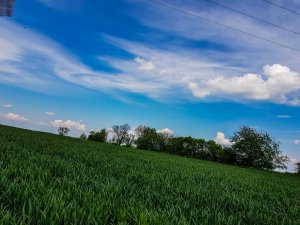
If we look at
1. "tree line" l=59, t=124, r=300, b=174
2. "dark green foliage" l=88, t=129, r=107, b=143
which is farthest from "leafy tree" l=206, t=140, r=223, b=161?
"dark green foliage" l=88, t=129, r=107, b=143

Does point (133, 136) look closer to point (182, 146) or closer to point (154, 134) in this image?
point (154, 134)

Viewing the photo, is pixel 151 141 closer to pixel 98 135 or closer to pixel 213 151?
pixel 213 151

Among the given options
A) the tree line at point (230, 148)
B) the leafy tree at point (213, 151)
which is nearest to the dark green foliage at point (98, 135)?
the tree line at point (230, 148)

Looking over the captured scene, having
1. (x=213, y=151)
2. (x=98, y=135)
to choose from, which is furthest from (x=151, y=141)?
(x=98, y=135)

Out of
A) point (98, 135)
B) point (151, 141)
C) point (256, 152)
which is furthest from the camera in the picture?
point (98, 135)

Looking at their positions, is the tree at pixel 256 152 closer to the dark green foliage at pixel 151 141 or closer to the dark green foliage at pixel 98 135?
the dark green foliage at pixel 151 141

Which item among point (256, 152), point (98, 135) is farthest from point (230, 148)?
point (98, 135)

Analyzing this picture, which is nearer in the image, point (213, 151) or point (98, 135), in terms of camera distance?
point (213, 151)

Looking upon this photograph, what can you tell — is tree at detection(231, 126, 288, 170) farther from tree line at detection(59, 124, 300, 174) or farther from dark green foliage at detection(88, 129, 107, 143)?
dark green foliage at detection(88, 129, 107, 143)

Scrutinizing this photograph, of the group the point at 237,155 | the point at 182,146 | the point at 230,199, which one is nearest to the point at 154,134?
the point at 182,146

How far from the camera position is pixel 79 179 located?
6.98m

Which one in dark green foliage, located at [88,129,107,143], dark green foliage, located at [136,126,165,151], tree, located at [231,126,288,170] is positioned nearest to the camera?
tree, located at [231,126,288,170]

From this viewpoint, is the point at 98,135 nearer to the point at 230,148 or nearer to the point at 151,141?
the point at 151,141

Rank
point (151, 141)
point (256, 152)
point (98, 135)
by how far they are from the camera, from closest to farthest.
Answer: point (256, 152) < point (151, 141) < point (98, 135)
